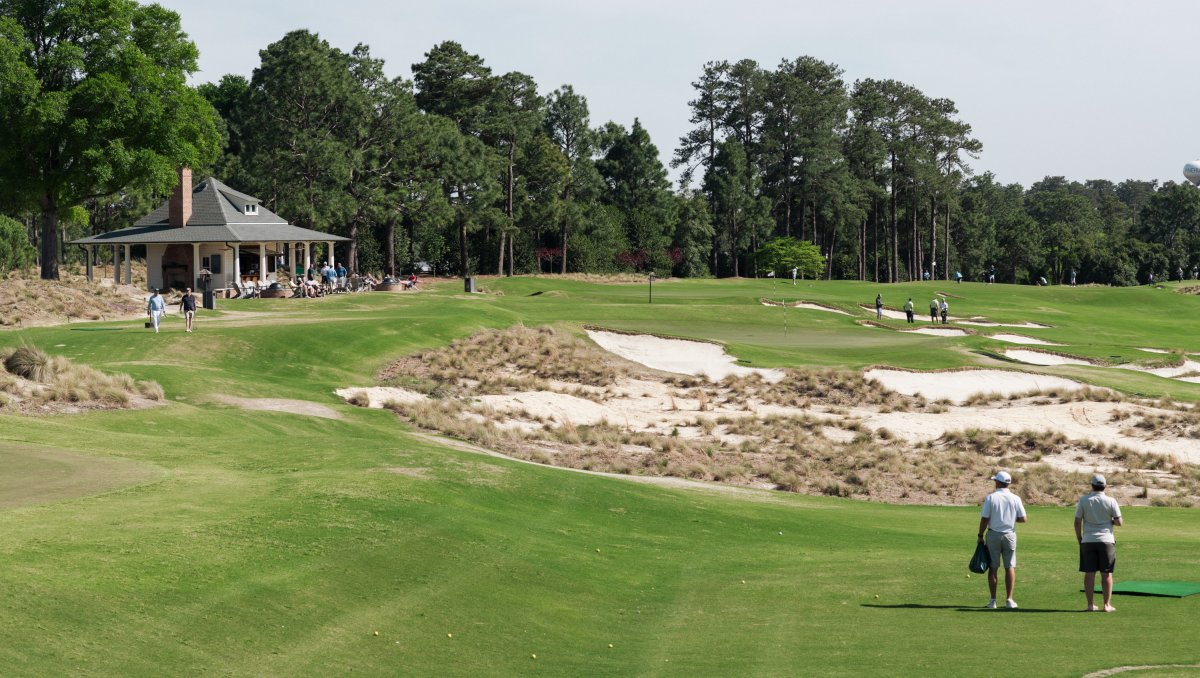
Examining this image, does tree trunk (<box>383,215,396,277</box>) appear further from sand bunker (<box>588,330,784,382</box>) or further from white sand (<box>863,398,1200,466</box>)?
white sand (<box>863,398,1200,466</box>)

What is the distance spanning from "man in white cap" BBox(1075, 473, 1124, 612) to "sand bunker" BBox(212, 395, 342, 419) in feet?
73.3

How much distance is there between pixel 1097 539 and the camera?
16.6m

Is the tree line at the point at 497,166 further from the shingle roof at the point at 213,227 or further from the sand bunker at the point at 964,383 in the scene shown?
the sand bunker at the point at 964,383

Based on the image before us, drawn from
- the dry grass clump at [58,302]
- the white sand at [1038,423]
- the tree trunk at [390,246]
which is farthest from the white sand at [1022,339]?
the tree trunk at [390,246]

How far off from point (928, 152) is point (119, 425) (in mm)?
131160

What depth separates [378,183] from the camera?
3915 inches

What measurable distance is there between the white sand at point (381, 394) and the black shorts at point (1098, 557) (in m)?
25.8

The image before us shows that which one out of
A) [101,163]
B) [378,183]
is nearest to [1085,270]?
[378,183]

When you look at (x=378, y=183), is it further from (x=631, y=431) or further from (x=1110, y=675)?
(x=1110, y=675)

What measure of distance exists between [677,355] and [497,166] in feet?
207

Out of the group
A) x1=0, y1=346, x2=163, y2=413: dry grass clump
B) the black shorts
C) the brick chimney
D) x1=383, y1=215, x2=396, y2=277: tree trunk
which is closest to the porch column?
the brick chimney

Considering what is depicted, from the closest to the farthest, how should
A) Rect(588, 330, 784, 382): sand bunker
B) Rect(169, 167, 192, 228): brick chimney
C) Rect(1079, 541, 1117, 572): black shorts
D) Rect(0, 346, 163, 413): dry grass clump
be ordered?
Rect(1079, 541, 1117, 572): black shorts
Rect(0, 346, 163, 413): dry grass clump
Rect(588, 330, 784, 382): sand bunker
Rect(169, 167, 192, 228): brick chimney

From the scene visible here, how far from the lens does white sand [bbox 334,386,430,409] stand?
1554 inches

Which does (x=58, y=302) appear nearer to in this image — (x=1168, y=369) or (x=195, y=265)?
(x=195, y=265)
